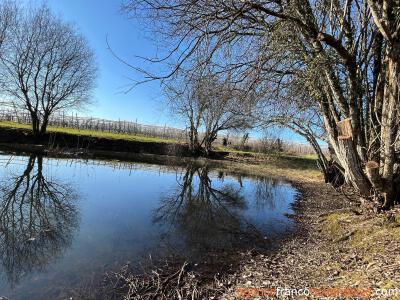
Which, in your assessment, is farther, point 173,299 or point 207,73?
point 207,73

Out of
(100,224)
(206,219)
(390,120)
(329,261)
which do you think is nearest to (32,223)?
(100,224)

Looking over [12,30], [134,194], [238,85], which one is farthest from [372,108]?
[12,30]

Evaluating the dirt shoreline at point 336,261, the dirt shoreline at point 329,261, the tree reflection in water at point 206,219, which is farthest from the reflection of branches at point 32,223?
the dirt shoreline at point 336,261

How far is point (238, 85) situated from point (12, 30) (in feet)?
85.5

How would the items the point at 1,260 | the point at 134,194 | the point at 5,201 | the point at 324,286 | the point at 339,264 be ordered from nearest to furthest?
the point at 324,286, the point at 339,264, the point at 1,260, the point at 5,201, the point at 134,194

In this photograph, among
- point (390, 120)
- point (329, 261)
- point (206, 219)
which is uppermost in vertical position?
point (390, 120)

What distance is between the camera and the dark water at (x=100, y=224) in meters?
4.79

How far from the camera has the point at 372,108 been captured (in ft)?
22.3

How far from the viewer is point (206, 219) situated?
8.81 m

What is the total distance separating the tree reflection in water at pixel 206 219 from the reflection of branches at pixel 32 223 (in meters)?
2.48

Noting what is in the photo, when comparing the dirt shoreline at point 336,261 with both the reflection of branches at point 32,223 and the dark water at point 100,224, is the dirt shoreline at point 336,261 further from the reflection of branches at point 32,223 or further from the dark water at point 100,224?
the reflection of branches at point 32,223

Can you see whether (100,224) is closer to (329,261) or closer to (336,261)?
(329,261)

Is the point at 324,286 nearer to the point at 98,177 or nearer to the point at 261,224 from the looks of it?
the point at 261,224

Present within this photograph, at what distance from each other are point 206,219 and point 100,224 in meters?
2.96
